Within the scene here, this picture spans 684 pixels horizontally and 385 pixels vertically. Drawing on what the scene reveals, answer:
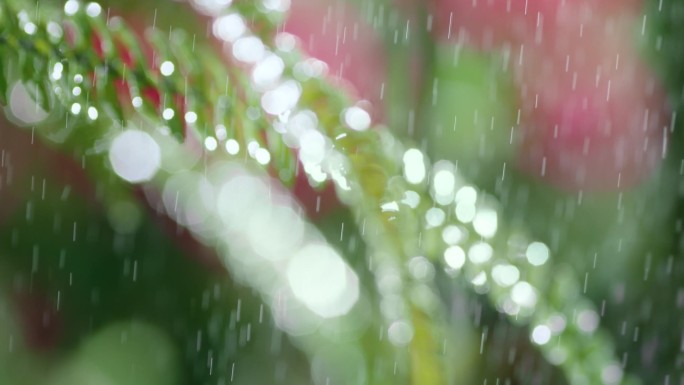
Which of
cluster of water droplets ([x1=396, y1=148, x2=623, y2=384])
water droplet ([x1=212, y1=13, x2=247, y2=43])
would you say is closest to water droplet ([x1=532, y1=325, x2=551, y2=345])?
cluster of water droplets ([x1=396, y1=148, x2=623, y2=384])

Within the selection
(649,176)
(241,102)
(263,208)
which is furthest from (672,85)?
(241,102)

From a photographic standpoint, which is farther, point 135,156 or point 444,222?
point 135,156

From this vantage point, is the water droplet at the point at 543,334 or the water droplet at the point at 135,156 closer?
the water droplet at the point at 543,334

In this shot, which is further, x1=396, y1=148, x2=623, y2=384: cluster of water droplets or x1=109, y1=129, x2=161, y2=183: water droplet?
x1=109, y1=129, x2=161, y2=183: water droplet

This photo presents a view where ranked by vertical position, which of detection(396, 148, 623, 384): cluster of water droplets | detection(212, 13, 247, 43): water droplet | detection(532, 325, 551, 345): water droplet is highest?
detection(212, 13, 247, 43): water droplet

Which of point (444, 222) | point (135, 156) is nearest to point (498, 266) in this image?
point (444, 222)

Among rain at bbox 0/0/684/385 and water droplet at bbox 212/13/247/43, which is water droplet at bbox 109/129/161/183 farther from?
water droplet at bbox 212/13/247/43

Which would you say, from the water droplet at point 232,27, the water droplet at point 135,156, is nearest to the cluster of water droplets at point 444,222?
the water droplet at point 232,27

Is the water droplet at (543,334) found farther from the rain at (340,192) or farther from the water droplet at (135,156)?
the water droplet at (135,156)

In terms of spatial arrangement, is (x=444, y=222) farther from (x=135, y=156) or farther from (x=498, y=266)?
(x=135, y=156)

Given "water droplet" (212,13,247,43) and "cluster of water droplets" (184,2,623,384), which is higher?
"water droplet" (212,13,247,43)

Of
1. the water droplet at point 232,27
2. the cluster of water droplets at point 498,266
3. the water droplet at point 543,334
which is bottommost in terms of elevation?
the water droplet at point 543,334

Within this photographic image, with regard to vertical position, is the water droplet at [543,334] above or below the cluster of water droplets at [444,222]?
below
